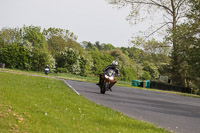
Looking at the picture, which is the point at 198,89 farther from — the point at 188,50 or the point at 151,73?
the point at 151,73

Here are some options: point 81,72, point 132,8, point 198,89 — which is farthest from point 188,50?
point 81,72

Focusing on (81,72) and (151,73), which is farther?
(151,73)

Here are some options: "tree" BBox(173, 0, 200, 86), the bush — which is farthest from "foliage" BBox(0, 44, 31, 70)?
"tree" BBox(173, 0, 200, 86)

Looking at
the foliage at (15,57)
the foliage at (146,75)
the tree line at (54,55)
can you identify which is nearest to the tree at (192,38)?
the tree line at (54,55)

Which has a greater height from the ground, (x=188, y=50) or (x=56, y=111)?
(x=188, y=50)

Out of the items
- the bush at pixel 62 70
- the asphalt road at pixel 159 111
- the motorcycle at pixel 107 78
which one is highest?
the bush at pixel 62 70

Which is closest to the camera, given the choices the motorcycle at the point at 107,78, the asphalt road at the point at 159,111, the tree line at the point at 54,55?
the asphalt road at the point at 159,111

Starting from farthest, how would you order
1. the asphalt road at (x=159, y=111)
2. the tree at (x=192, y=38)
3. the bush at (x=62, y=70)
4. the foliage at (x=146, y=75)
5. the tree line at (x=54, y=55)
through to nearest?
the foliage at (x=146, y=75), the bush at (x=62, y=70), the tree line at (x=54, y=55), the tree at (x=192, y=38), the asphalt road at (x=159, y=111)

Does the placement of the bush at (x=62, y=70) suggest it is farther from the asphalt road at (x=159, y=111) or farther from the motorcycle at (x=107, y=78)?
the asphalt road at (x=159, y=111)

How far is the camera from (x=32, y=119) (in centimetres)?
657

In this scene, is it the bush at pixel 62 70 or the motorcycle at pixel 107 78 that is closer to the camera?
the motorcycle at pixel 107 78

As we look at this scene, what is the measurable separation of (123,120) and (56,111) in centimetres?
170

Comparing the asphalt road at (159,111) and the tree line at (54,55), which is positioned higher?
the tree line at (54,55)

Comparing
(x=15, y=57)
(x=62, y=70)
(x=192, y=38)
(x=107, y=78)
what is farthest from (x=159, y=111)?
(x=62, y=70)
